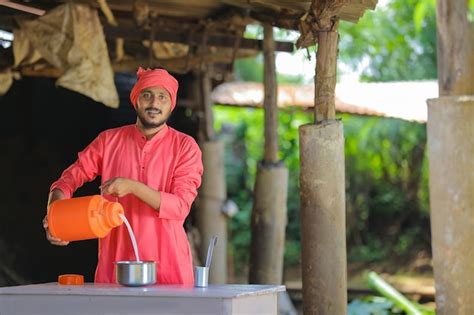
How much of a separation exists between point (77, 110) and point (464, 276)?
3809 millimetres

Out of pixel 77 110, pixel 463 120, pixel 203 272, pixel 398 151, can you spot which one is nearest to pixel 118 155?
pixel 203 272

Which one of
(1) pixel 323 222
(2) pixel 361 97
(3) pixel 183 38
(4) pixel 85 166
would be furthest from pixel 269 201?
(4) pixel 85 166

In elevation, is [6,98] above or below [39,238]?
above

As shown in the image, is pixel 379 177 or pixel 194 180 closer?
pixel 194 180

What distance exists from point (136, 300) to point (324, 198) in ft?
5.71

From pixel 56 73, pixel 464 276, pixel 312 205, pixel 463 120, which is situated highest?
pixel 56 73

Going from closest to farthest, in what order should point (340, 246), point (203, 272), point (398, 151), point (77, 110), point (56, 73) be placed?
1. point (203, 272)
2. point (340, 246)
3. point (56, 73)
4. point (77, 110)
5. point (398, 151)

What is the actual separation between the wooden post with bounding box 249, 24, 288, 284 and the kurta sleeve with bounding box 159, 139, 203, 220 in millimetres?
3183

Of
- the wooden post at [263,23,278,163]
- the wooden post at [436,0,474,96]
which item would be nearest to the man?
the wooden post at [436,0,474,96]

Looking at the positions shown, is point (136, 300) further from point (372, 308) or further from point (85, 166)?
point (372, 308)

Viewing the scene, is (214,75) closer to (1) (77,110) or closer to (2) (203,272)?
(1) (77,110)

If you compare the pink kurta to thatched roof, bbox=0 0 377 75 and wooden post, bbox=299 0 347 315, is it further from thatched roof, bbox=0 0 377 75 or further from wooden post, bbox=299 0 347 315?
thatched roof, bbox=0 0 377 75

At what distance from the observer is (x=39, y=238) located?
299 inches

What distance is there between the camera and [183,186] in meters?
4.12
